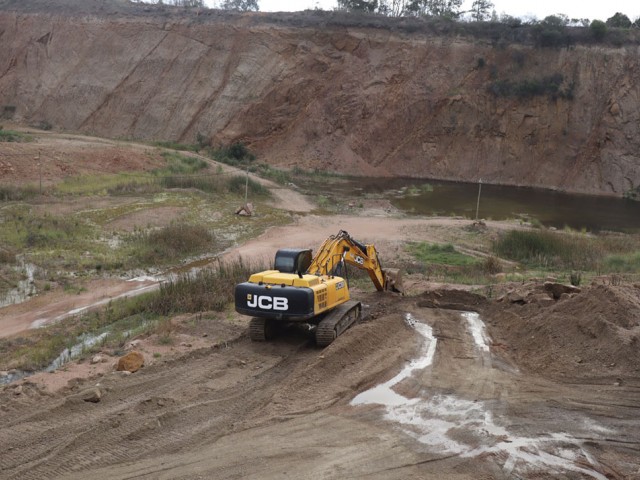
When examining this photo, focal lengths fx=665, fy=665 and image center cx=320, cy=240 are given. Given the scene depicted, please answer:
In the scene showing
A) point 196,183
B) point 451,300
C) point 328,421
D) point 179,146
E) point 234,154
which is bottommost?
point 451,300

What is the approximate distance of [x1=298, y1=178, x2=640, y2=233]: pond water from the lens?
35.0m

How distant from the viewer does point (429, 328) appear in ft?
42.6

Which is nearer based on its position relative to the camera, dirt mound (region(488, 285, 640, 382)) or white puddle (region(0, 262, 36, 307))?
dirt mound (region(488, 285, 640, 382))

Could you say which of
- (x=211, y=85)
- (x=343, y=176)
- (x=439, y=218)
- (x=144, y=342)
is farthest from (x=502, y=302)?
(x=211, y=85)

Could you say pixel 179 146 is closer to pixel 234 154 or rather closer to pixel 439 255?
pixel 234 154

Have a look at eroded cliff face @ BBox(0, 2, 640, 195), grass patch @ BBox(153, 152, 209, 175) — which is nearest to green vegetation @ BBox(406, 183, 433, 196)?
eroded cliff face @ BBox(0, 2, 640, 195)

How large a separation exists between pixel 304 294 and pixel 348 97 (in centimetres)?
4632

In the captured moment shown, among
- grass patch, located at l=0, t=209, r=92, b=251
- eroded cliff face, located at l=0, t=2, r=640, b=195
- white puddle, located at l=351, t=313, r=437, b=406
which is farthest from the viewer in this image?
eroded cliff face, located at l=0, t=2, r=640, b=195

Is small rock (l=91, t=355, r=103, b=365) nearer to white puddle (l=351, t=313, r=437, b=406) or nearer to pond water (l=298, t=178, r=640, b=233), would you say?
white puddle (l=351, t=313, r=437, b=406)

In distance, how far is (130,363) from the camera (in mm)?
10055

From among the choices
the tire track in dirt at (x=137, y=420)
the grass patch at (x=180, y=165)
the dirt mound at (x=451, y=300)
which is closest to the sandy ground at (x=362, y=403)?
the tire track in dirt at (x=137, y=420)

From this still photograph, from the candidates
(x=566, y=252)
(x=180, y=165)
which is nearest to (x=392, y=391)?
(x=566, y=252)

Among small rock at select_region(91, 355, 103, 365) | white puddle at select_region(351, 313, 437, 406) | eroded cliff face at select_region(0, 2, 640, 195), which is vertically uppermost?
eroded cliff face at select_region(0, 2, 640, 195)

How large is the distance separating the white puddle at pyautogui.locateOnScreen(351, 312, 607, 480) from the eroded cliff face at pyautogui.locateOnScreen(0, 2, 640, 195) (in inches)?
1674
